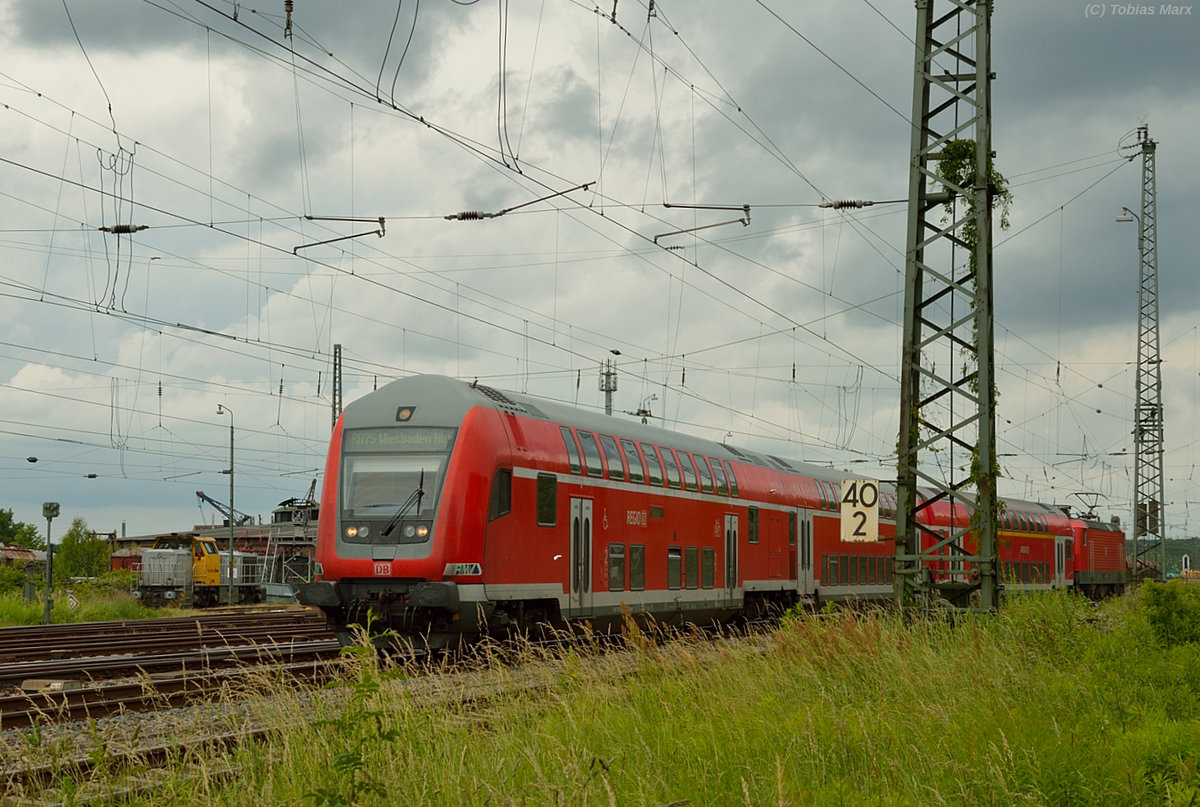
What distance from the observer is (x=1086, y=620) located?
48.5ft

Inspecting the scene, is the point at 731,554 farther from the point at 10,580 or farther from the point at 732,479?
the point at 10,580

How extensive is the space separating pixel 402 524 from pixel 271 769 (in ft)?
28.5

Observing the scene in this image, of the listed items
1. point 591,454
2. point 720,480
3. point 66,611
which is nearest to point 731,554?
point 720,480

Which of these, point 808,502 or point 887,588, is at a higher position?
point 808,502

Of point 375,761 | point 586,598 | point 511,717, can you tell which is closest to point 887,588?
point 586,598

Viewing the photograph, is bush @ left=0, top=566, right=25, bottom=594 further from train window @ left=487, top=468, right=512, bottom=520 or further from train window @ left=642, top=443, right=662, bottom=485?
train window @ left=487, top=468, right=512, bottom=520

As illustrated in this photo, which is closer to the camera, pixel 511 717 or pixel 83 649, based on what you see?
pixel 511 717

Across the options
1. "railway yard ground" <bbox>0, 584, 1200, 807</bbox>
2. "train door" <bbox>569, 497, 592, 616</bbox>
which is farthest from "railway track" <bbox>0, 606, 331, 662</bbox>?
"railway yard ground" <bbox>0, 584, 1200, 807</bbox>

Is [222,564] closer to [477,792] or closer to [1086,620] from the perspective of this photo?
[1086,620]

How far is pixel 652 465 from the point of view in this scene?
2059 cm

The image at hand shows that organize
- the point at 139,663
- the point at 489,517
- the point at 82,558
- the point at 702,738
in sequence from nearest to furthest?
the point at 702,738 < the point at 489,517 < the point at 139,663 < the point at 82,558

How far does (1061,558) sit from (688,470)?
3004 centimetres

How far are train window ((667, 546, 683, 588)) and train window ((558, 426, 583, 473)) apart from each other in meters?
3.22

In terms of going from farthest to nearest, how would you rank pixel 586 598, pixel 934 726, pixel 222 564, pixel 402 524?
pixel 222 564 → pixel 586 598 → pixel 402 524 → pixel 934 726
